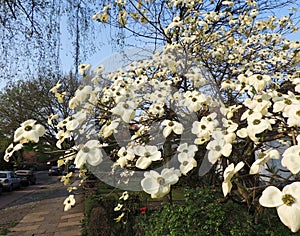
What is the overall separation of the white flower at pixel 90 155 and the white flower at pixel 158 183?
0.20 metres

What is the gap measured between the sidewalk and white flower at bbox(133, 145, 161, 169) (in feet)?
16.7

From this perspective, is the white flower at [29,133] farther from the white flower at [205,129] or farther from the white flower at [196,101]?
the white flower at [196,101]

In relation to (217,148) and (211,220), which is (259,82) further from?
(211,220)

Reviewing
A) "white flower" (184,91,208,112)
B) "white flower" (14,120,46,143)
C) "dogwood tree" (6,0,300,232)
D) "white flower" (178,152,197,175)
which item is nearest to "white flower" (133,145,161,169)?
"dogwood tree" (6,0,300,232)

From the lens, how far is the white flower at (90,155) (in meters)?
1.08

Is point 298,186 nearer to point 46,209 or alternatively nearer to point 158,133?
point 158,133

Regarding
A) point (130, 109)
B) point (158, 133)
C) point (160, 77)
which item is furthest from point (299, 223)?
point (160, 77)

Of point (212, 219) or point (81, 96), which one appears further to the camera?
point (212, 219)

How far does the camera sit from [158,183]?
37.3 inches

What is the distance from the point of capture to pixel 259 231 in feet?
7.71

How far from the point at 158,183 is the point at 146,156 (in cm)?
16

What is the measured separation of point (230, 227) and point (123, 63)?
1.85 meters

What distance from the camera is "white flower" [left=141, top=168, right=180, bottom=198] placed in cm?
93

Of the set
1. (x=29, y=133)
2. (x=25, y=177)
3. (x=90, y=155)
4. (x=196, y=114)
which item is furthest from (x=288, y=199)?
(x=25, y=177)
